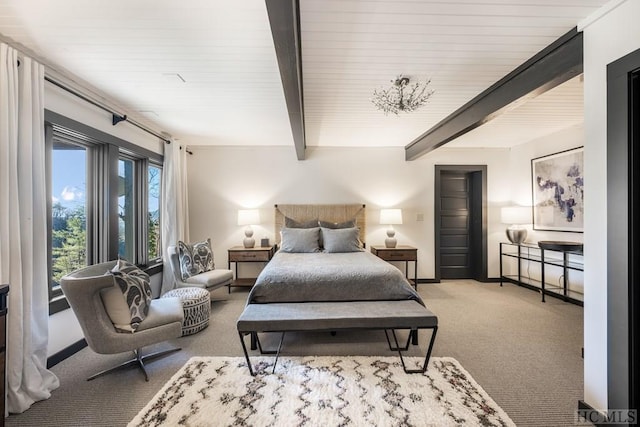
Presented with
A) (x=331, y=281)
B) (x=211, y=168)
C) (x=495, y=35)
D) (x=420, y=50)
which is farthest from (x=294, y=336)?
(x=211, y=168)

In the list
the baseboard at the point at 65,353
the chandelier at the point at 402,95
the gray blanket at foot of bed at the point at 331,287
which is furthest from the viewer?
the gray blanket at foot of bed at the point at 331,287

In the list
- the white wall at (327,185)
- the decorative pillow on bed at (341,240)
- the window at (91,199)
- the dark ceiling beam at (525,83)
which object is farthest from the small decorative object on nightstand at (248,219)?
the dark ceiling beam at (525,83)

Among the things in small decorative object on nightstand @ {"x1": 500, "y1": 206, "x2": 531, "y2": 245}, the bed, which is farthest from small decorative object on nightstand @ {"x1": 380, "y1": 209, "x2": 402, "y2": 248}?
small decorative object on nightstand @ {"x1": 500, "y1": 206, "x2": 531, "y2": 245}

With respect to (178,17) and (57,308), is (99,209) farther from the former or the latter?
(178,17)

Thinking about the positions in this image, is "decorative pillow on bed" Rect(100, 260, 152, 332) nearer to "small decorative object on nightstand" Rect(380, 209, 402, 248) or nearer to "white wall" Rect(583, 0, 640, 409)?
"white wall" Rect(583, 0, 640, 409)

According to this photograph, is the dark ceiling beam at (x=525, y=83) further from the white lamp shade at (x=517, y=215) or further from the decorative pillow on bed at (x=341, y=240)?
the white lamp shade at (x=517, y=215)

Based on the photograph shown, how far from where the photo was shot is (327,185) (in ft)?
16.1

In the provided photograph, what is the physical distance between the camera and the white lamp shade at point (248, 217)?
450cm

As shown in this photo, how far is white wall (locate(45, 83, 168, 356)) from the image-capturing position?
7.65 ft

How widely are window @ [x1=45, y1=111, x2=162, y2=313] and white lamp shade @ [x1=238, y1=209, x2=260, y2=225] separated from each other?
1.32 metres

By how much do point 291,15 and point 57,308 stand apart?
3014 millimetres

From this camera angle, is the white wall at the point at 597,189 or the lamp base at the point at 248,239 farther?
the lamp base at the point at 248,239

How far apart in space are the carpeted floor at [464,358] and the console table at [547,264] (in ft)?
0.76

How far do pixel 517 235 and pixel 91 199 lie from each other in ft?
19.6
